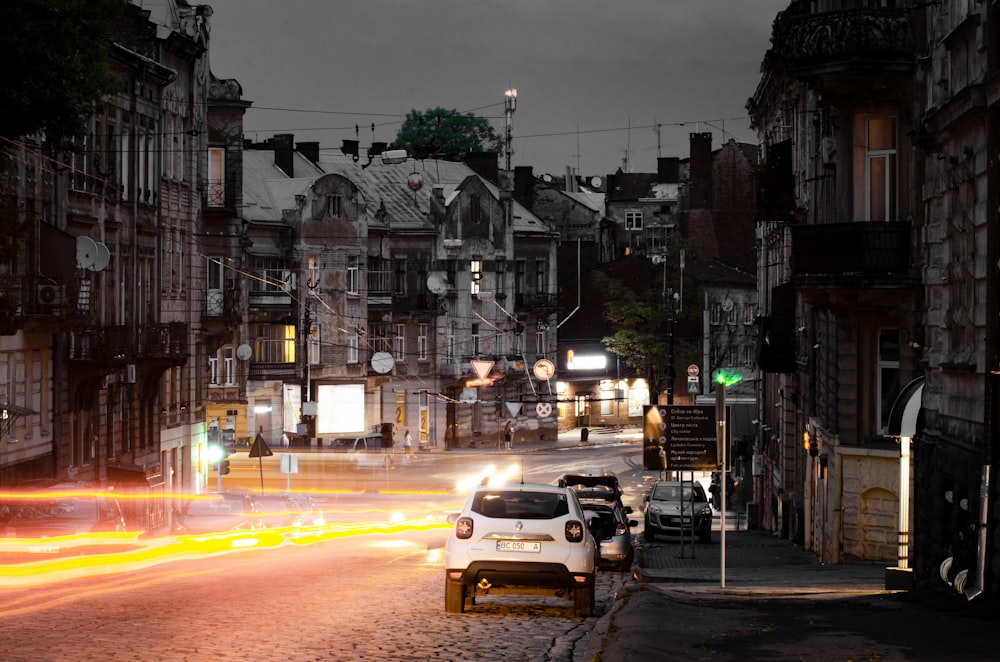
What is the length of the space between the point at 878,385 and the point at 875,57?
6.47 metres

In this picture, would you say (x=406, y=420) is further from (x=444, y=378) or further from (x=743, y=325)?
(x=743, y=325)

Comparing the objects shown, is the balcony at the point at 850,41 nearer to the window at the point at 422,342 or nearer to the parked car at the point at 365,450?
the parked car at the point at 365,450

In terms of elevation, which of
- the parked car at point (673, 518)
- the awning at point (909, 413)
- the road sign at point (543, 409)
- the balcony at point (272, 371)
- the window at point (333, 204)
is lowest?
the parked car at point (673, 518)

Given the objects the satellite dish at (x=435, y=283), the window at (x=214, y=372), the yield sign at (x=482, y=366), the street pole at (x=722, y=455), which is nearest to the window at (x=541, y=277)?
the yield sign at (x=482, y=366)

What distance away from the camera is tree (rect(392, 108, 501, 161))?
105812 mm

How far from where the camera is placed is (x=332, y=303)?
74.4 m

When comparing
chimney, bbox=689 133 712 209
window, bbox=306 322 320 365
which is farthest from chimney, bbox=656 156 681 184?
window, bbox=306 322 320 365

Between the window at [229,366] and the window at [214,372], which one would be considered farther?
the window at [229,366]

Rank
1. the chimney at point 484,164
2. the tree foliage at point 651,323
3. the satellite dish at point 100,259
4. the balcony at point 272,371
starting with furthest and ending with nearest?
1. the chimney at point 484,164
2. the tree foliage at point 651,323
3. the balcony at point 272,371
4. the satellite dish at point 100,259

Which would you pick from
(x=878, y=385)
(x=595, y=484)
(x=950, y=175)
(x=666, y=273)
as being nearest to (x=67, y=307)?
(x=595, y=484)

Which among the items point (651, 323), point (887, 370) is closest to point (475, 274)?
point (651, 323)

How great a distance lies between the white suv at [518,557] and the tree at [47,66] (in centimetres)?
1076

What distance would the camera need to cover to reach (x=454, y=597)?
18.3 meters

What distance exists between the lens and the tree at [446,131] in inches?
4166
